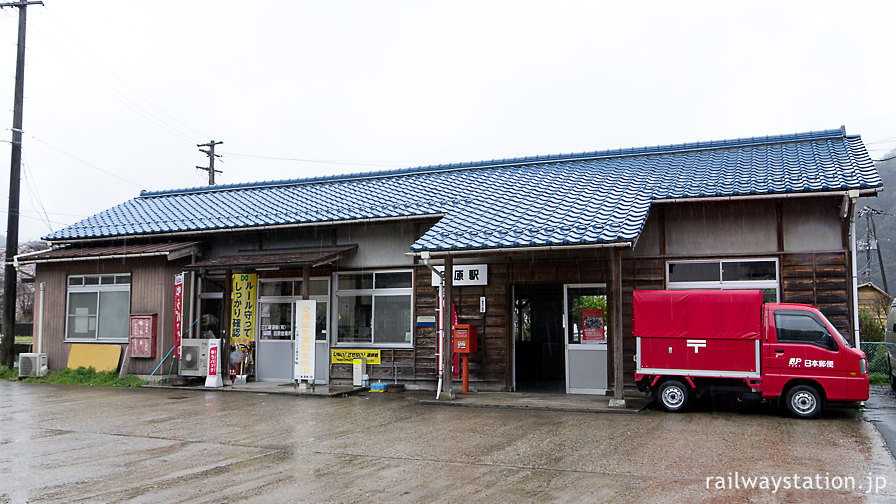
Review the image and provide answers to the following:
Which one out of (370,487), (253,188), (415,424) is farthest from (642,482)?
(253,188)

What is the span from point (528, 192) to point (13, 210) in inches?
524

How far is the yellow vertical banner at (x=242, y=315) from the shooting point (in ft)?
49.2

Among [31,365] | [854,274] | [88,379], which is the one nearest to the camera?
[854,274]

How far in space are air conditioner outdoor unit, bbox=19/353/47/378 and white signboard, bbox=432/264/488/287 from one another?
998 centimetres

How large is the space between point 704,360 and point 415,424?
4376 millimetres

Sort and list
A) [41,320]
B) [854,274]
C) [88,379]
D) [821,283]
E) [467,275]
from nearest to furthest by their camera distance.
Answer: [854,274]
[821,283]
[467,275]
[88,379]
[41,320]

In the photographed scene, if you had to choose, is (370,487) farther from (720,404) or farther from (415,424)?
(720,404)

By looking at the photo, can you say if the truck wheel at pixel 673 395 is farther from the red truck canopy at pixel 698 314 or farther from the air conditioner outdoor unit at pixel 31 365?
the air conditioner outdoor unit at pixel 31 365

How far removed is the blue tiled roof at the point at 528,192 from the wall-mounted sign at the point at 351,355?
9.14ft

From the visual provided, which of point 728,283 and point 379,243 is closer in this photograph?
point 728,283

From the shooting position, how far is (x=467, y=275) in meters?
13.5

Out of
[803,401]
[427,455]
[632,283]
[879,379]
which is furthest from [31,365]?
[879,379]

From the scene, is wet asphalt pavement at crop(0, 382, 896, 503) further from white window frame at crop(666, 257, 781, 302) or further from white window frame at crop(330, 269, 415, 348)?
white window frame at crop(330, 269, 415, 348)

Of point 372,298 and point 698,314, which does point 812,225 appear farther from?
point 372,298
